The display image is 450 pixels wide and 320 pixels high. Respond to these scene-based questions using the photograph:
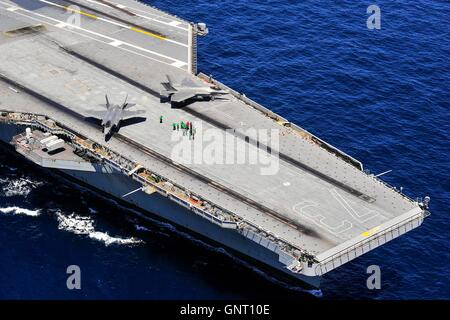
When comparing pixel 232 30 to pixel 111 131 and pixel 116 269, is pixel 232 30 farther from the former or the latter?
pixel 116 269

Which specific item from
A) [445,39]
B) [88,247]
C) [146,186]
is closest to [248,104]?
[146,186]

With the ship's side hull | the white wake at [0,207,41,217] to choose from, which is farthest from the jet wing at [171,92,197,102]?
the white wake at [0,207,41,217]

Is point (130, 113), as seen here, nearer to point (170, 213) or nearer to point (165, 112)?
point (165, 112)

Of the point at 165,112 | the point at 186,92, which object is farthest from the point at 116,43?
the point at 165,112

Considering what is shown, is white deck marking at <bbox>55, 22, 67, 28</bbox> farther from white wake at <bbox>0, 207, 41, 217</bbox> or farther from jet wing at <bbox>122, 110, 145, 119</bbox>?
white wake at <bbox>0, 207, 41, 217</bbox>

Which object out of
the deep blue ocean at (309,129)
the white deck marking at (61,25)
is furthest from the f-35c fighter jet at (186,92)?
the white deck marking at (61,25)

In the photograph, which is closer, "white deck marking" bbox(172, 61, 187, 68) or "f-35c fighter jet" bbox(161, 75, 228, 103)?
"f-35c fighter jet" bbox(161, 75, 228, 103)
